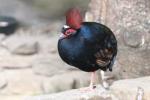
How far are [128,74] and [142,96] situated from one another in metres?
0.55

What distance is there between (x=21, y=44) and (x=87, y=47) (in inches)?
50.9

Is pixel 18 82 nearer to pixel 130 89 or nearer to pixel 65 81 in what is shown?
pixel 65 81

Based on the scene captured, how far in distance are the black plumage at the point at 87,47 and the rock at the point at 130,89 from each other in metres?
0.18

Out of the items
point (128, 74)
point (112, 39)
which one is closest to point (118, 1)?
point (128, 74)

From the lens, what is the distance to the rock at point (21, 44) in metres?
3.40

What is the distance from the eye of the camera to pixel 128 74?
9.40ft

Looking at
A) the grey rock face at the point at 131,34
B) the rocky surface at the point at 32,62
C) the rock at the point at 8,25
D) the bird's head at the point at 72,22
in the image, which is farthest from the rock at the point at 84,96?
the rock at the point at 8,25

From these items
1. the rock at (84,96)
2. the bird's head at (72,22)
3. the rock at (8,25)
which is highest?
the bird's head at (72,22)

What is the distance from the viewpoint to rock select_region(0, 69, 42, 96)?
3426mm

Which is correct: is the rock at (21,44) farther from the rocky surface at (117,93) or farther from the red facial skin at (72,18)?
the red facial skin at (72,18)

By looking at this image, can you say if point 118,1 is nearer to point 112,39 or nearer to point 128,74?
point 128,74

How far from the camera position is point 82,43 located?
7.05 feet

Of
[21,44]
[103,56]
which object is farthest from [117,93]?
[21,44]

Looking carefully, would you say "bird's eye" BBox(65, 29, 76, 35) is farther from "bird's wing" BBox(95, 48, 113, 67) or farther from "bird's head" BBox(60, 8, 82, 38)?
"bird's wing" BBox(95, 48, 113, 67)
